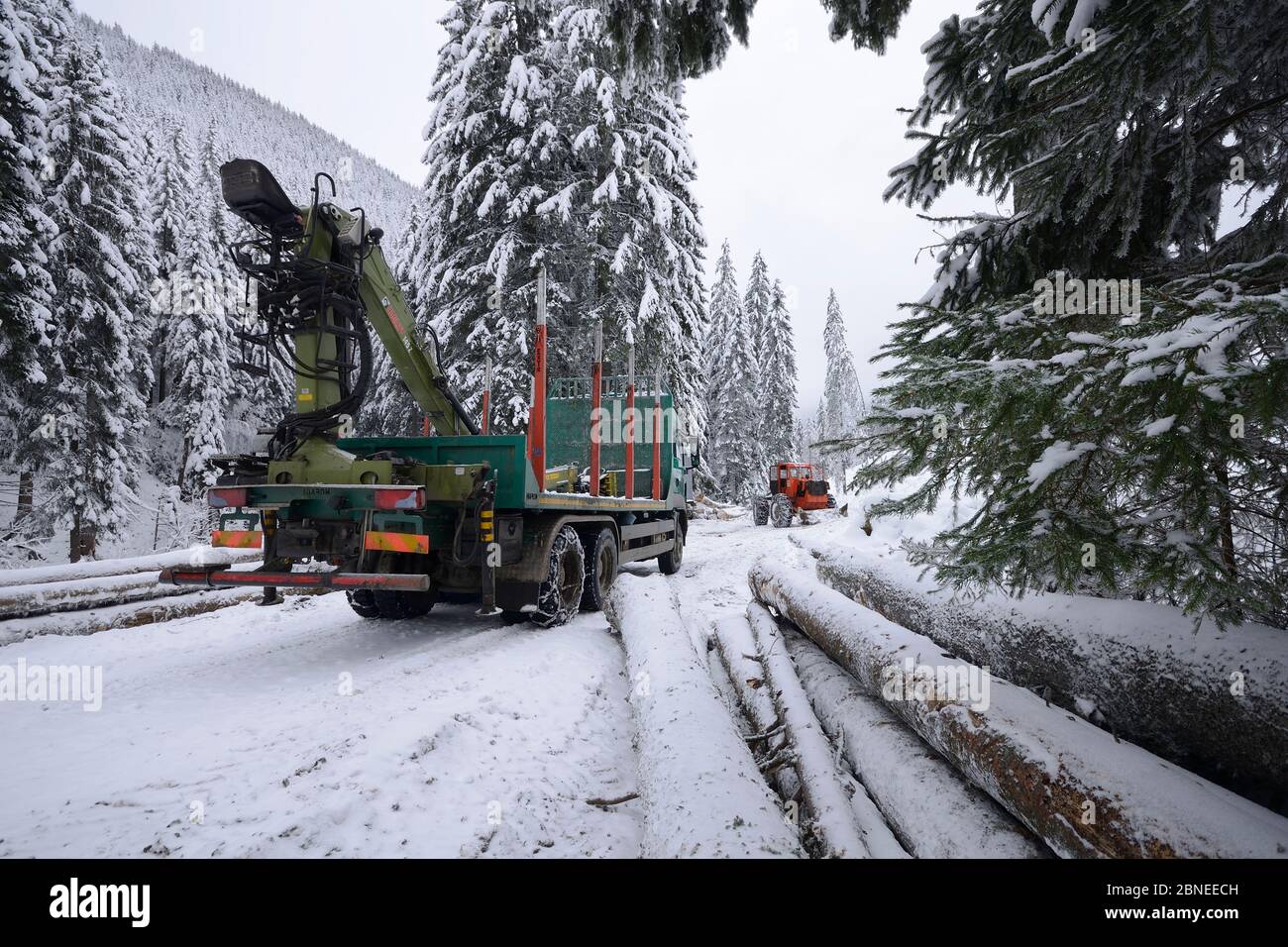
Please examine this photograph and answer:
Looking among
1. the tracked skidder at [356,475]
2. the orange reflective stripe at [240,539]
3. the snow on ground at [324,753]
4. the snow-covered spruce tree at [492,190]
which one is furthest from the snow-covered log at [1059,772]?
the snow-covered spruce tree at [492,190]

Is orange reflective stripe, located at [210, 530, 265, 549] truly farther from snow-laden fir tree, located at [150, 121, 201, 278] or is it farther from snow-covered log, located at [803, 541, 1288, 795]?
snow-laden fir tree, located at [150, 121, 201, 278]

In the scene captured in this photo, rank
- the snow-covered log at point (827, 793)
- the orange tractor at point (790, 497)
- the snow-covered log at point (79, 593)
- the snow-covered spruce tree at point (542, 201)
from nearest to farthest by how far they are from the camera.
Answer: the snow-covered log at point (827, 793)
the snow-covered log at point (79, 593)
the snow-covered spruce tree at point (542, 201)
the orange tractor at point (790, 497)

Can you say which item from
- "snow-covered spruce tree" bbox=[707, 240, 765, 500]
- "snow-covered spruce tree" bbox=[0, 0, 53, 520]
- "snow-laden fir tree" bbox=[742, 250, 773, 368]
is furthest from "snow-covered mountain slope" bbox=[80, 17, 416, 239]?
"snow-covered spruce tree" bbox=[0, 0, 53, 520]

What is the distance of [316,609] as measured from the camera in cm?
759

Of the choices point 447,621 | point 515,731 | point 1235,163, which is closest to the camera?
point 1235,163

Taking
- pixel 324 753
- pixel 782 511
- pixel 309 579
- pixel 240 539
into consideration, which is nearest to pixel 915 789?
pixel 324 753

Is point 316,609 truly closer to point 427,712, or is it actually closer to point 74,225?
point 427,712

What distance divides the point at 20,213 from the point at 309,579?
38.8ft

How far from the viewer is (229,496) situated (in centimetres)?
523

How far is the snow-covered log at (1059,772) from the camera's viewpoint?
6.57 feet

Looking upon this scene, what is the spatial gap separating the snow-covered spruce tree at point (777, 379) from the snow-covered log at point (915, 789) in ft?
101

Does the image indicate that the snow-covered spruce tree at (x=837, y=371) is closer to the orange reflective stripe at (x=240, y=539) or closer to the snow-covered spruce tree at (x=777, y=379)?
the snow-covered spruce tree at (x=777, y=379)
